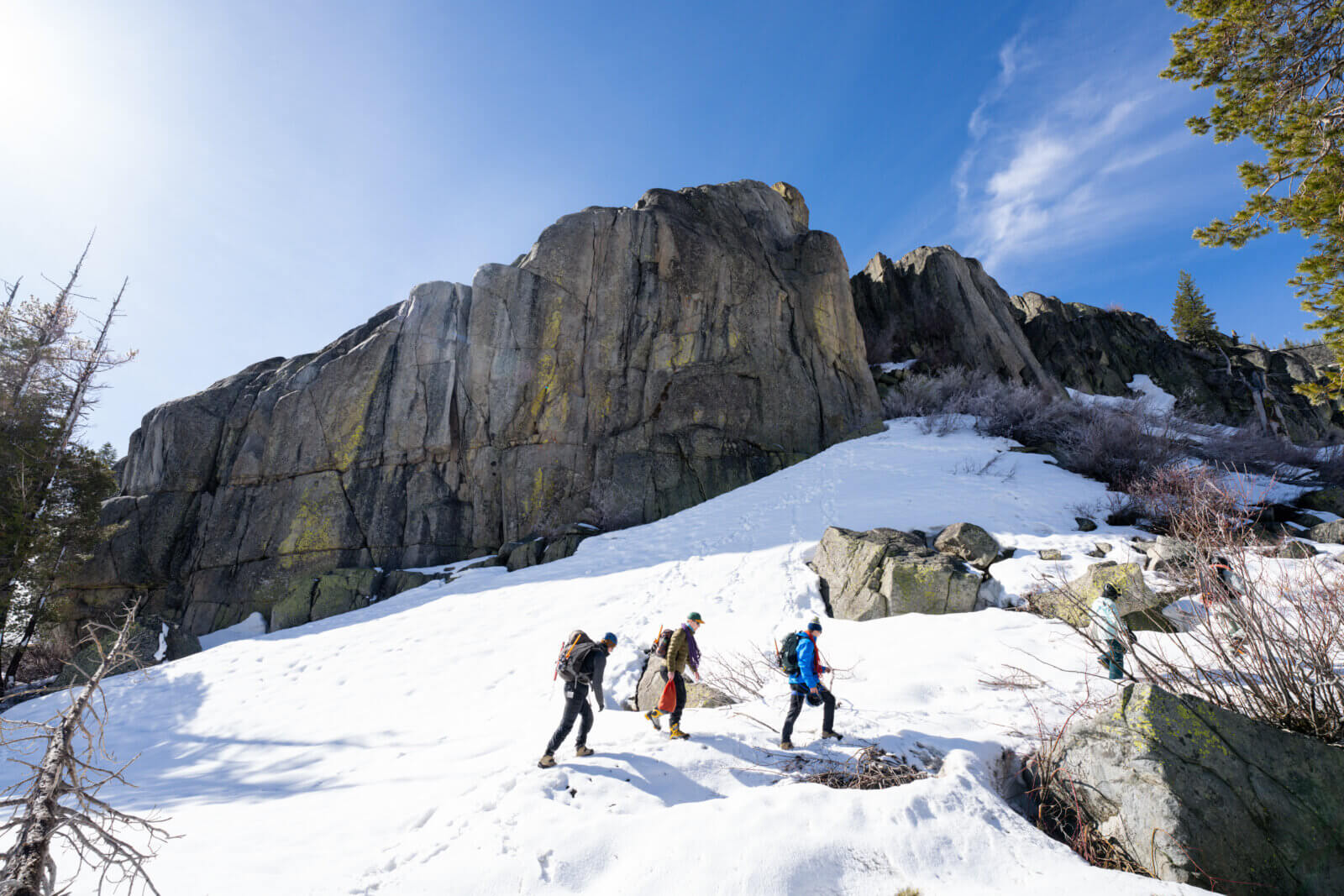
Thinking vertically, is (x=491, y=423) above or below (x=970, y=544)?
above

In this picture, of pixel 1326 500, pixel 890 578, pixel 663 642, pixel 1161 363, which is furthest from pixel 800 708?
pixel 1161 363

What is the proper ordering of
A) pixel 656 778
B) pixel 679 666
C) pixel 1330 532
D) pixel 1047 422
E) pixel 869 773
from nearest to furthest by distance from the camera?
pixel 869 773 → pixel 656 778 → pixel 679 666 → pixel 1330 532 → pixel 1047 422

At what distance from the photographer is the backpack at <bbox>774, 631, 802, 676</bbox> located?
6320 mm

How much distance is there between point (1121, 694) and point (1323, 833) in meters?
1.32

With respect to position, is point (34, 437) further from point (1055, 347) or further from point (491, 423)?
point (1055, 347)

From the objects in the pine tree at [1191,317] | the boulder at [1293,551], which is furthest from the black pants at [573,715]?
the pine tree at [1191,317]

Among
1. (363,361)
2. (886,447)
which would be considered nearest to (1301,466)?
(886,447)

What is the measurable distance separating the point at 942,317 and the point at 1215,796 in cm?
3151

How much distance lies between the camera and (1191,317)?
4206 centimetres

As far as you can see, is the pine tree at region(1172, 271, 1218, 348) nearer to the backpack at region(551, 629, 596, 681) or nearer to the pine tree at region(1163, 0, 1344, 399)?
the pine tree at region(1163, 0, 1344, 399)

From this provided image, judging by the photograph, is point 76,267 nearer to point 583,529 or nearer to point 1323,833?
point 583,529

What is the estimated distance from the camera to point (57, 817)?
2.89 m

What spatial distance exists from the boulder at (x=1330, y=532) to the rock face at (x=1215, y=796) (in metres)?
9.89

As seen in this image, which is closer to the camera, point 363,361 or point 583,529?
point 583,529
